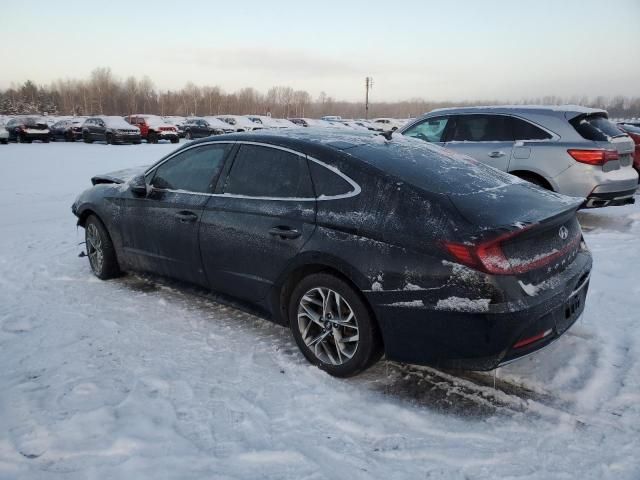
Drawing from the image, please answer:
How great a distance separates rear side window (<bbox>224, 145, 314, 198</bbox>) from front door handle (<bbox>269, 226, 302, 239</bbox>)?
24cm

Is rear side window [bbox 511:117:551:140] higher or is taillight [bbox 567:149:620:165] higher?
rear side window [bbox 511:117:551:140]

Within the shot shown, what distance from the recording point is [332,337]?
3270 millimetres

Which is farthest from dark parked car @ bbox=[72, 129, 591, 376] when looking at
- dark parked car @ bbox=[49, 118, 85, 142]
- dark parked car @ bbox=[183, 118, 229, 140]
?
dark parked car @ bbox=[49, 118, 85, 142]

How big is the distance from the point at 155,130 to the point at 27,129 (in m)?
7.13

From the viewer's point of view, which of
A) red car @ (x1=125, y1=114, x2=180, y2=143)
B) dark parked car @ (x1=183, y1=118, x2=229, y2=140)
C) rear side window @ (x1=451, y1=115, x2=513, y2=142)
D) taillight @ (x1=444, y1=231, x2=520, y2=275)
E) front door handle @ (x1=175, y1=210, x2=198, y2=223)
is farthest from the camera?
dark parked car @ (x1=183, y1=118, x2=229, y2=140)

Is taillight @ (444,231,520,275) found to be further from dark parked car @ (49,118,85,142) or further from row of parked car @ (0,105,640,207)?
dark parked car @ (49,118,85,142)

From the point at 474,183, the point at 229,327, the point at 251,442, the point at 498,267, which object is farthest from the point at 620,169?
the point at 251,442

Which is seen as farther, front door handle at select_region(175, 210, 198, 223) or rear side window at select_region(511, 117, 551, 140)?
rear side window at select_region(511, 117, 551, 140)

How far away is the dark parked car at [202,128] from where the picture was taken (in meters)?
31.9

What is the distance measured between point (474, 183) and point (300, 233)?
1168 millimetres

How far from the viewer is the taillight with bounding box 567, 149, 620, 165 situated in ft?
21.6

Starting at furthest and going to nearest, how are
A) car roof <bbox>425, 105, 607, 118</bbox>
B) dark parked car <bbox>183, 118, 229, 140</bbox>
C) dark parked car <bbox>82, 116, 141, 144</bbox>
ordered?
dark parked car <bbox>183, 118, 229, 140</bbox> → dark parked car <bbox>82, 116, 141, 144</bbox> → car roof <bbox>425, 105, 607, 118</bbox>

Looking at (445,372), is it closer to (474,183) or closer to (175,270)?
(474,183)

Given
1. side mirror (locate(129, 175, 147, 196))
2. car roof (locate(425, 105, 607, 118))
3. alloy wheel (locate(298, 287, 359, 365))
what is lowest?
alloy wheel (locate(298, 287, 359, 365))
